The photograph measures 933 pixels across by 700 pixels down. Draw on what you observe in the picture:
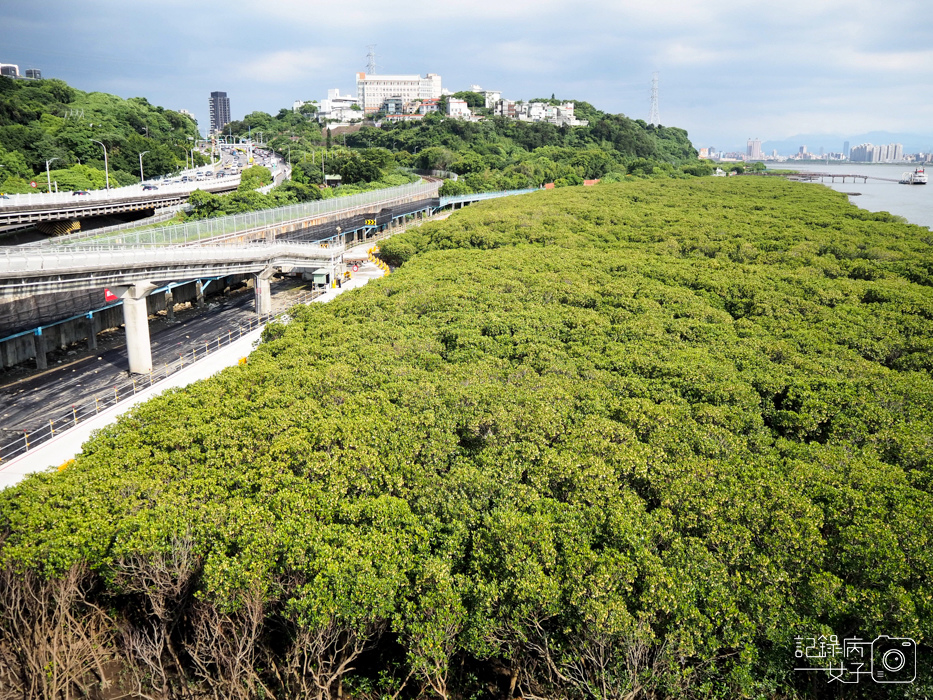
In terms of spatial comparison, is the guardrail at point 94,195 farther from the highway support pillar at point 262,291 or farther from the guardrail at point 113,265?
the highway support pillar at point 262,291

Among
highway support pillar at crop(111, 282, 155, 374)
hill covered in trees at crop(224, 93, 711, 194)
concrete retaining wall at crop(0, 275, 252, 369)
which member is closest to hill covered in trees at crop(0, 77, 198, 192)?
hill covered in trees at crop(224, 93, 711, 194)

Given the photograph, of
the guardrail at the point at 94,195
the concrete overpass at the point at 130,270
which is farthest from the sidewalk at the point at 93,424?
the guardrail at the point at 94,195

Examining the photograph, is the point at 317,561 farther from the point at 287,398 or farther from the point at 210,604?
the point at 287,398

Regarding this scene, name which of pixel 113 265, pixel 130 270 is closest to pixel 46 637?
pixel 113 265

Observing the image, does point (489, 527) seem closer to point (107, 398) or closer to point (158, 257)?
point (107, 398)

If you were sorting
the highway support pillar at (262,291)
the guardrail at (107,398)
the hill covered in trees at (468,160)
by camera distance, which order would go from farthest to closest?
the hill covered in trees at (468,160) → the highway support pillar at (262,291) → the guardrail at (107,398)

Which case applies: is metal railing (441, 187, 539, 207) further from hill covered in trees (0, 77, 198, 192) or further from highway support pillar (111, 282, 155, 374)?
highway support pillar (111, 282, 155, 374)
